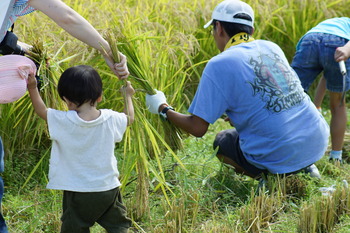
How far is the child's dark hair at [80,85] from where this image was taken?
2404mm

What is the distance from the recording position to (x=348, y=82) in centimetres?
405

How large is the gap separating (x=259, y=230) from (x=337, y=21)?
196cm

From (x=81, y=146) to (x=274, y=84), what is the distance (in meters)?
1.21

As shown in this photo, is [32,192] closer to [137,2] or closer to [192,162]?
[192,162]

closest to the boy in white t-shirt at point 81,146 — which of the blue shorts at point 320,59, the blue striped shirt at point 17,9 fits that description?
the blue striped shirt at point 17,9

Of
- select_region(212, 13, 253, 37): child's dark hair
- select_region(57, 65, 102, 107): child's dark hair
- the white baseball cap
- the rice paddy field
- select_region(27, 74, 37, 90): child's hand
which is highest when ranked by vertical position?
the white baseball cap

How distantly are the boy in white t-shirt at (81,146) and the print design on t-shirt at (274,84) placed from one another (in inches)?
36.0

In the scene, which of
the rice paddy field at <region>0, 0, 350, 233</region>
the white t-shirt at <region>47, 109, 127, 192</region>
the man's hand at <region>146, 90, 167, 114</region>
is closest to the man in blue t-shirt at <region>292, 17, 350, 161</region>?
the rice paddy field at <region>0, 0, 350, 233</region>

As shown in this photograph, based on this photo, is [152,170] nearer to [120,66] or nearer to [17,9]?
Result: [120,66]

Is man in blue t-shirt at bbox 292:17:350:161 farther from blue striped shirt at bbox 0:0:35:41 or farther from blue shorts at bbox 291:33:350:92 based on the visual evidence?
blue striped shirt at bbox 0:0:35:41

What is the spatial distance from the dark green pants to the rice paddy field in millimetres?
202

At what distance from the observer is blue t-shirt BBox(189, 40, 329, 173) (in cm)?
316

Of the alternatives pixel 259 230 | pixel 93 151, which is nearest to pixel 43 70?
pixel 93 151

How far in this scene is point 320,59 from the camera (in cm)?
402
